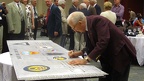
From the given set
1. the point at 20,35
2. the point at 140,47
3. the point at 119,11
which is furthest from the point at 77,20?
the point at 119,11

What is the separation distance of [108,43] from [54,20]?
3411 mm

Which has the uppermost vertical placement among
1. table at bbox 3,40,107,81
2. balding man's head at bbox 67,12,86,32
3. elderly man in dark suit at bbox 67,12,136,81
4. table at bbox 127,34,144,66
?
balding man's head at bbox 67,12,86,32

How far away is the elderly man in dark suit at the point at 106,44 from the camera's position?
99.0 inches

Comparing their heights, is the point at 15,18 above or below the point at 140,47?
above

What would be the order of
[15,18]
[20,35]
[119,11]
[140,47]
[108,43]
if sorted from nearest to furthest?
[108,43], [140,47], [15,18], [20,35], [119,11]

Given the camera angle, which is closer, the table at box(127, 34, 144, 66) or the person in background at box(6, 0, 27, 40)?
the table at box(127, 34, 144, 66)

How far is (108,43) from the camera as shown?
265 cm

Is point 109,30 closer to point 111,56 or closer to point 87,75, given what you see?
point 111,56

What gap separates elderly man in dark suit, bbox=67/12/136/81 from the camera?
2516 millimetres

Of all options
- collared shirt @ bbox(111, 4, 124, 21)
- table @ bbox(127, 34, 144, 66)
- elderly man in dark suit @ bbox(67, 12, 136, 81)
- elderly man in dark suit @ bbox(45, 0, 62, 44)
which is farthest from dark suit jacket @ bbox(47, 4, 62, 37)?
elderly man in dark suit @ bbox(67, 12, 136, 81)

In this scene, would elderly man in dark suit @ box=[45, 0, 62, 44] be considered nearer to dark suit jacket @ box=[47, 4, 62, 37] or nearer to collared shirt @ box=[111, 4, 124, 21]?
dark suit jacket @ box=[47, 4, 62, 37]

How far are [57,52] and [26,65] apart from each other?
0.87 meters

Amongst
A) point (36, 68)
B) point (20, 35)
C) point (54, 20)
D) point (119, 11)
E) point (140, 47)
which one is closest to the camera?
point (36, 68)

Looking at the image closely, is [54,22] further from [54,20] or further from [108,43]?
[108,43]
